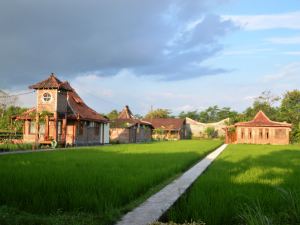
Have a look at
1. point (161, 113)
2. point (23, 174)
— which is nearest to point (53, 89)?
point (23, 174)

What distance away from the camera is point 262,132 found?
160ft

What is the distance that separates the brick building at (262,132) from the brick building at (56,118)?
20517mm

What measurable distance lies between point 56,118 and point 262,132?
88.1 ft

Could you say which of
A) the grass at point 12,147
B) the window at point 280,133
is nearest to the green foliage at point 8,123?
the grass at point 12,147

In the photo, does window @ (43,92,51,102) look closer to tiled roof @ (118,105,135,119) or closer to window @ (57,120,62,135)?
window @ (57,120,62,135)

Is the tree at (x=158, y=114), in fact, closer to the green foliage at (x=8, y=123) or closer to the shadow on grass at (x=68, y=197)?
the green foliage at (x=8, y=123)

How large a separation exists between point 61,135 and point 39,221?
25.7m

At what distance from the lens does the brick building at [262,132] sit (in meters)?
48.2

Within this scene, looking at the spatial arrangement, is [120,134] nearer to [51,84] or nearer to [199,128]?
[51,84]

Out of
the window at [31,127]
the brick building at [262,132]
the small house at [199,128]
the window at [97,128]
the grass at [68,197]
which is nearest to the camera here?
the grass at [68,197]

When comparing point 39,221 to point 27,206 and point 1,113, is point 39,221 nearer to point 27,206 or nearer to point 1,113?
point 27,206

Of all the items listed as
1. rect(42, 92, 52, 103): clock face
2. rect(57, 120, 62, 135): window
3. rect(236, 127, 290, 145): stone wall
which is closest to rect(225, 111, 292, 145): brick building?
rect(236, 127, 290, 145): stone wall

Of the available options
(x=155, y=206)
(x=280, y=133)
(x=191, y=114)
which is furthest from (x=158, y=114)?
(x=155, y=206)

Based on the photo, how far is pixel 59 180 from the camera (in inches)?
375
